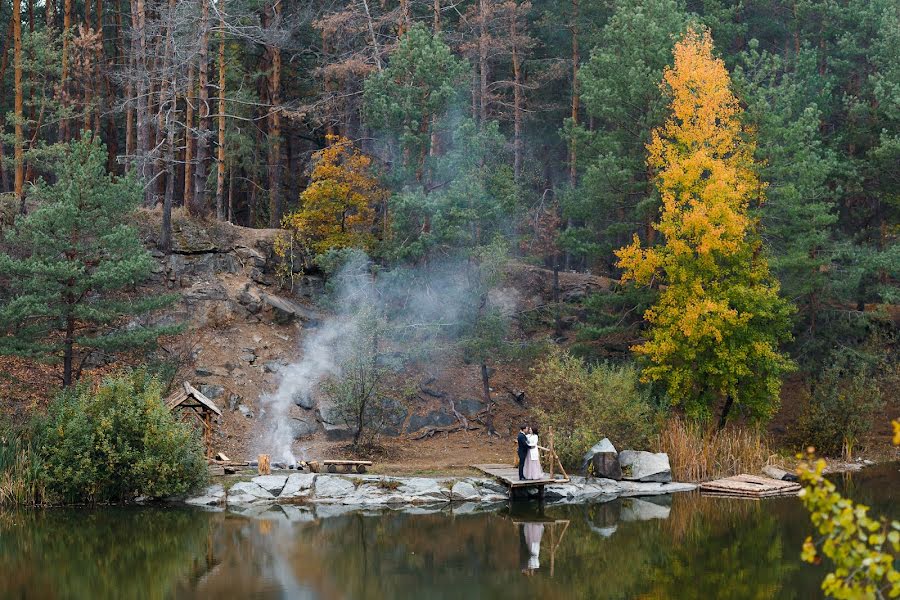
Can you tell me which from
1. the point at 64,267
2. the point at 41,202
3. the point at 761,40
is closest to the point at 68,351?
the point at 64,267

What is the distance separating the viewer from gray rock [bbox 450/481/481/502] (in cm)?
2295

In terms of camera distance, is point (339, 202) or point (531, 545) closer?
point (531, 545)

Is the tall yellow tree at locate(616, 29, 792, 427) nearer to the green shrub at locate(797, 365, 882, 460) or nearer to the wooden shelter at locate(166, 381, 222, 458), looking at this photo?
the green shrub at locate(797, 365, 882, 460)

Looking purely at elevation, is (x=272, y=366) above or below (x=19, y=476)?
above

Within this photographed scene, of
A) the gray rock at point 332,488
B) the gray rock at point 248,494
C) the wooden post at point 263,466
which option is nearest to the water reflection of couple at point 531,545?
the gray rock at point 332,488

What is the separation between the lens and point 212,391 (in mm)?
28125

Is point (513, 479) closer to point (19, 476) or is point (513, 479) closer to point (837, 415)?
point (19, 476)

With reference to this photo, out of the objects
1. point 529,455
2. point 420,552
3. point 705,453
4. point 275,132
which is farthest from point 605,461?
point 275,132

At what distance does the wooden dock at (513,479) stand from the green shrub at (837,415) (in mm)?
10170

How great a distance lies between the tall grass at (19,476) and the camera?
21312mm

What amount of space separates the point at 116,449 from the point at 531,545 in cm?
984

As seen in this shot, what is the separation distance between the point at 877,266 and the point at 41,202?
82.9 feet

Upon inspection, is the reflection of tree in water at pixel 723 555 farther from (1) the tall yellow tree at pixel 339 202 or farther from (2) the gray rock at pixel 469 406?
(1) the tall yellow tree at pixel 339 202

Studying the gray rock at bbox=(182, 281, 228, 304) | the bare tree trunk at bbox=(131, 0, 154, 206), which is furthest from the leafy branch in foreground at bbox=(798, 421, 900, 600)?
the bare tree trunk at bbox=(131, 0, 154, 206)
